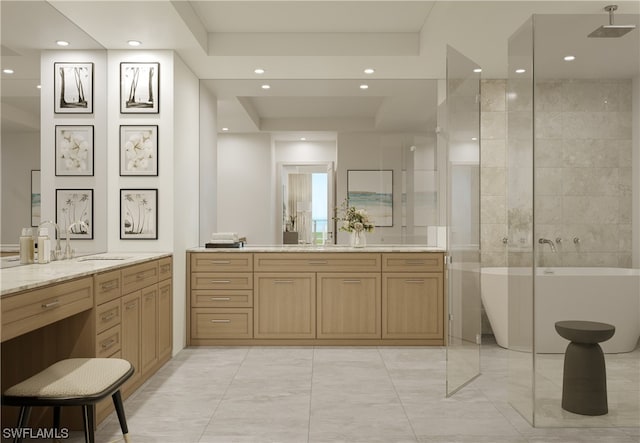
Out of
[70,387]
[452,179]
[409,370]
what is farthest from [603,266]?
[70,387]

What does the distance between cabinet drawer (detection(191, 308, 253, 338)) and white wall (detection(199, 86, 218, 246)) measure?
0.71 metres

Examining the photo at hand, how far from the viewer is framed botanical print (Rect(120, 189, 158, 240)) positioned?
13.8 ft

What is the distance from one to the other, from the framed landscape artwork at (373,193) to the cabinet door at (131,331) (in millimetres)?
2382

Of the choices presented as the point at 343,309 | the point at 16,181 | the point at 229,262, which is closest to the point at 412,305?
the point at 343,309

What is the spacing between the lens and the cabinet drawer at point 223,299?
474 centimetres

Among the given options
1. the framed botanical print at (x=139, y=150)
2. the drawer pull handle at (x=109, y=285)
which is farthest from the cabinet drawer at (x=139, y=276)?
the framed botanical print at (x=139, y=150)

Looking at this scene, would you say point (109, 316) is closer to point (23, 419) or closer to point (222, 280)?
point (23, 419)

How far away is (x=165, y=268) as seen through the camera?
4.09 metres

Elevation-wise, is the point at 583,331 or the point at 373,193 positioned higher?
the point at 373,193

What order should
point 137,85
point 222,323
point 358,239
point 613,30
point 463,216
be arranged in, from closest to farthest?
1. point 613,30
2. point 463,216
3. point 137,85
4. point 222,323
5. point 358,239

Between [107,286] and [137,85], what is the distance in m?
1.95

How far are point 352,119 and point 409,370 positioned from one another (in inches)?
98.1

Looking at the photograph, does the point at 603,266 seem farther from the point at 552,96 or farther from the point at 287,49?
the point at 287,49

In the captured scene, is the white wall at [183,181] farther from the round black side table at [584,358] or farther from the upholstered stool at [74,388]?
the round black side table at [584,358]
